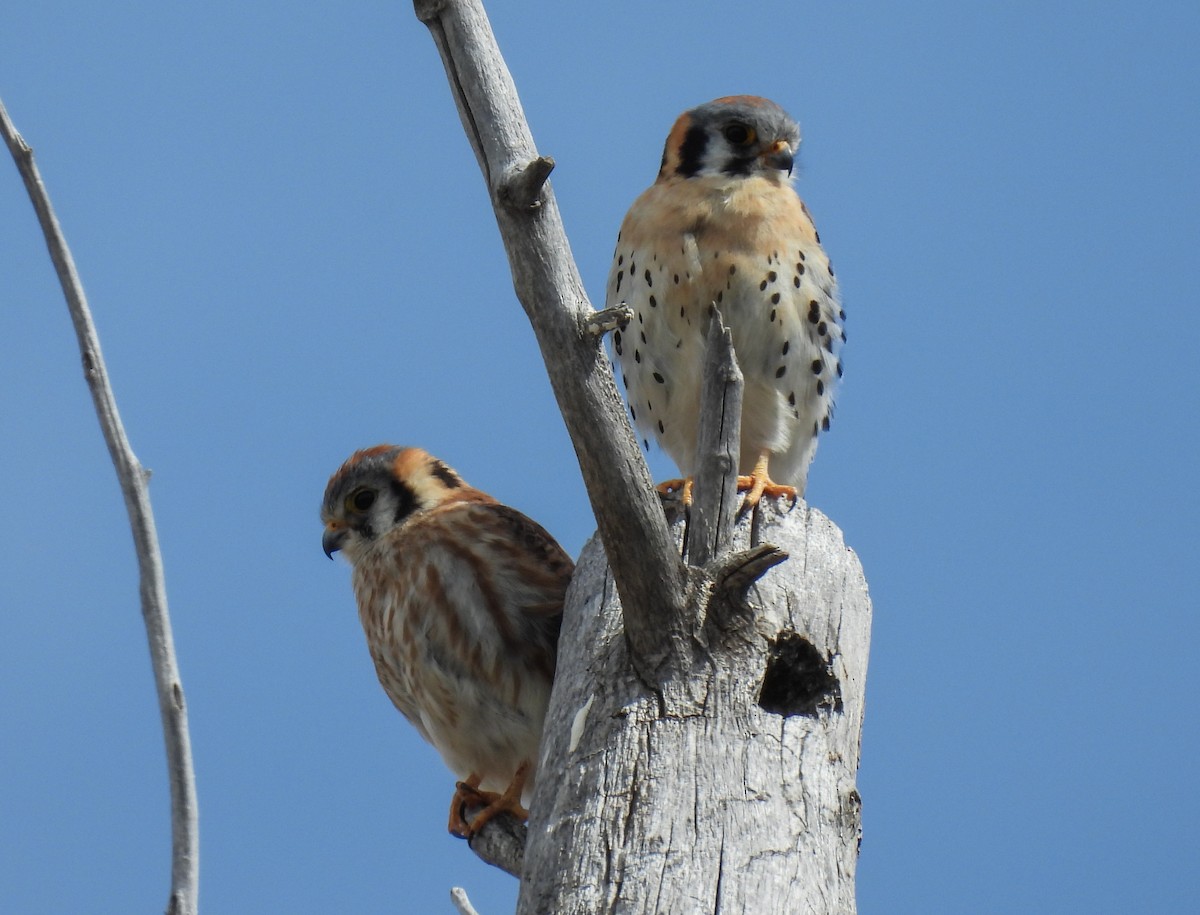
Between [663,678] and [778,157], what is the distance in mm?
2571

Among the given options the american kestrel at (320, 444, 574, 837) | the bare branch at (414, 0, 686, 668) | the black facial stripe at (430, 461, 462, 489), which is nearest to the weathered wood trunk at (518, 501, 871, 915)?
the bare branch at (414, 0, 686, 668)

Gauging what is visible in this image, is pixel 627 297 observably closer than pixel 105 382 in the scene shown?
No

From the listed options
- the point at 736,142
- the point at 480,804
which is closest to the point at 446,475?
the point at 480,804

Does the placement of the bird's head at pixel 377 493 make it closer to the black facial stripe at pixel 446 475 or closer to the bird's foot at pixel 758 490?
the black facial stripe at pixel 446 475

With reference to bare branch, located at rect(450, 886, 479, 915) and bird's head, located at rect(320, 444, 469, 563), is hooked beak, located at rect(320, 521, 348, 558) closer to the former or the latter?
bird's head, located at rect(320, 444, 469, 563)

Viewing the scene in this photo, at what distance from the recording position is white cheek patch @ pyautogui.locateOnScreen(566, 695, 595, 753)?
314cm

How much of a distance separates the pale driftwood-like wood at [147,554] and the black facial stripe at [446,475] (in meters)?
2.49

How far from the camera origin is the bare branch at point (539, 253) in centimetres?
280

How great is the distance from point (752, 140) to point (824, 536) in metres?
2.04

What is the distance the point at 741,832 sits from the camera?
9.56 ft

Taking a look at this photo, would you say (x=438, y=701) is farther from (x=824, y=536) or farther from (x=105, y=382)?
(x=105, y=382)

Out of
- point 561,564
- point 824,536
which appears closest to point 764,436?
point 561,564

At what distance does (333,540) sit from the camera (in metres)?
5.11

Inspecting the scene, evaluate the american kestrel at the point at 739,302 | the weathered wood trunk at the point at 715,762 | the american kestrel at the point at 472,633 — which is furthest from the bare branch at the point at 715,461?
the american kestrel at the point at 739,302
